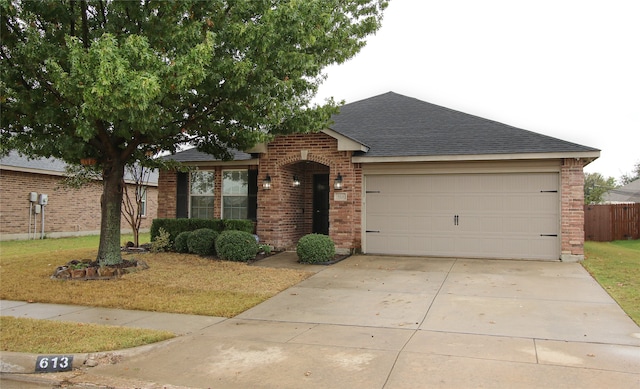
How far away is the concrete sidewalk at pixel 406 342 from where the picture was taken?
420 centimetres

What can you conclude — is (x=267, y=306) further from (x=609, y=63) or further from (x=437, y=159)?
(x=609, y=63)

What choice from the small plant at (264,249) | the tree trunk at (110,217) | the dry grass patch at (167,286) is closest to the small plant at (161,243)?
the dry grass patch at (167,286)

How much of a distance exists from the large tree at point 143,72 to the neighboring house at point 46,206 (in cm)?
744

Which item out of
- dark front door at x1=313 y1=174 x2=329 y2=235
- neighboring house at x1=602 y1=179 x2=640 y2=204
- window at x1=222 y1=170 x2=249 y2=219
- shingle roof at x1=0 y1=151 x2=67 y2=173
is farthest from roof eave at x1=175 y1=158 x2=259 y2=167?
neighboring house at x1=602 y1=179 x2=640 y2=204

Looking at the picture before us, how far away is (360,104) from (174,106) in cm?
917

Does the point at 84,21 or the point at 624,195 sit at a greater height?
the point at 84,21

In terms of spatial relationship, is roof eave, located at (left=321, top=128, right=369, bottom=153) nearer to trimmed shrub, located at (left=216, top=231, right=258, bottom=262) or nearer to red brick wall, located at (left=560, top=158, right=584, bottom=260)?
trimmed shrub, located at (left=216, top=231, right=258, bottom=262)

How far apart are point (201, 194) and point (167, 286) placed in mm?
6120

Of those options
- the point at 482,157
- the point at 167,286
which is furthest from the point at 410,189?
the point at 167,286

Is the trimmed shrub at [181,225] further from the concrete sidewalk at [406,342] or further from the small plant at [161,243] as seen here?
the concrete sidewalk at [406,342]

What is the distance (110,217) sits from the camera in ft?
32.0

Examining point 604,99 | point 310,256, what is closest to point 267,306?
point 310,256

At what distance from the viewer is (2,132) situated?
912 cm

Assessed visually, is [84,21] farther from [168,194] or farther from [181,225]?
[168,194]
